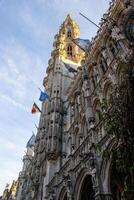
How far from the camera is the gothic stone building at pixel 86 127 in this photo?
16.7m

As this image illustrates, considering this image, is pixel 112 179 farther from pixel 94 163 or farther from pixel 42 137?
pixel 42 137

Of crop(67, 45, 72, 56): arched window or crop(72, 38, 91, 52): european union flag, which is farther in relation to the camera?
crop(67, 45, 72, 56): arched window

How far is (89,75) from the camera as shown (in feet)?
87.4

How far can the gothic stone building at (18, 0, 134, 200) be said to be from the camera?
54.8 feet

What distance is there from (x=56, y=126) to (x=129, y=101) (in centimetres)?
2047

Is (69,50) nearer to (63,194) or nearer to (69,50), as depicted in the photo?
(69,50)

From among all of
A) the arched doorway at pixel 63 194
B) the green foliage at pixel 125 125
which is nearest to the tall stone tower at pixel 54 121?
the arched doorway at pixel 63 194

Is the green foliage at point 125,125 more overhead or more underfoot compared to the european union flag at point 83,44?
more underfoot

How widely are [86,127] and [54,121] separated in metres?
8.12

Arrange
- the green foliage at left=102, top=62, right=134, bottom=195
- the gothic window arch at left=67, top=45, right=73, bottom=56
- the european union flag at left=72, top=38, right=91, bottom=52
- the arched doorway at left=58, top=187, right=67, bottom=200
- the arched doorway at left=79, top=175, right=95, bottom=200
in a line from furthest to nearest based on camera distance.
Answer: the gothic window arch at left=67, top=45, right=73, bottom=56 < the european union flag at left=72, top=38, right=91, bottom=52 < the arched doorway at left=58, top=187, right=67, bottom=200 < the arched doorway at left=79, top=175, right=95, bottom=200 < the green foliage at left=102, top=62, right=134, bottom=195

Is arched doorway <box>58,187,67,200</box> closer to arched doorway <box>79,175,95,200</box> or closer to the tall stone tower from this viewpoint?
arched doorway <box>79,175,95,200</box>

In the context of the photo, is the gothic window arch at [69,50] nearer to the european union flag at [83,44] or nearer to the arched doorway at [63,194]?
the european union flag at [83,44]

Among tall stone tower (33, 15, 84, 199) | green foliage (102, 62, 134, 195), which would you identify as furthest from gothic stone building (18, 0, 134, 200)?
green foliage (102, 62, 134, 195)

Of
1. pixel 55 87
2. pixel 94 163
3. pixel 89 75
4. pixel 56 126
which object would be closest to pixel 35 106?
pixel 55 87
